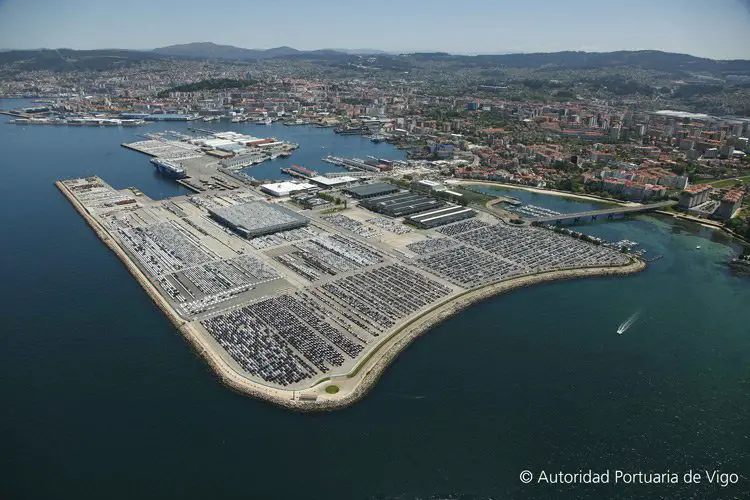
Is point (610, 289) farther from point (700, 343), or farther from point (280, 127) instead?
point (280, 127)

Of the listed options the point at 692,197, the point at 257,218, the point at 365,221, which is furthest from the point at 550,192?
the point at 257,218

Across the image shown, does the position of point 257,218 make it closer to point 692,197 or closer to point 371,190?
point 371,190

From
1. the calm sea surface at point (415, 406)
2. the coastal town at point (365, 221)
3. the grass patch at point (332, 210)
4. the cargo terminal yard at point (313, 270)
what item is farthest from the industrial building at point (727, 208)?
the grass patch at point (332, 210)

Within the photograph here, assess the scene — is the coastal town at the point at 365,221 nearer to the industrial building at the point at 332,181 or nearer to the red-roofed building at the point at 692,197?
the red-roofed building at the point at 692,197

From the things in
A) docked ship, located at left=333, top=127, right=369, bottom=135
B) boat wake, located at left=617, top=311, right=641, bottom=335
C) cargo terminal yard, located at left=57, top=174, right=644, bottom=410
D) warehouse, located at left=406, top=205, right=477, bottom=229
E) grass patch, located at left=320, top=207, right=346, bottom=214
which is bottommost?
boat wake, located at left=617, top=311, right=641, bottom=335

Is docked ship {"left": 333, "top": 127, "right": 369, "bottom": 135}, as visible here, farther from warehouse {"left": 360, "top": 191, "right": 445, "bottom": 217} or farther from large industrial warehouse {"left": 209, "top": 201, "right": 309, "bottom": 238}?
large industrial warehouse {"left": 209, "top": 201, "right": 309, "bottom": 238}

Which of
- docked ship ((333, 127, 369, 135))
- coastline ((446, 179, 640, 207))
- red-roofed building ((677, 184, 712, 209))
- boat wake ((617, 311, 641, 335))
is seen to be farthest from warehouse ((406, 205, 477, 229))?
docked ship ((333, 127, 369, 135))

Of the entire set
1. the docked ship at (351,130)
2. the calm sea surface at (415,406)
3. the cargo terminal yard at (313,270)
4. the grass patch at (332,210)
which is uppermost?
the docked ship at (351,130)
